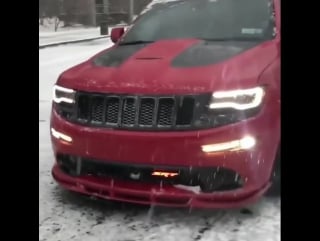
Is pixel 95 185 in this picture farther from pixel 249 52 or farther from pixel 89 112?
pixel 249 52

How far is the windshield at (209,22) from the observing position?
3.92m

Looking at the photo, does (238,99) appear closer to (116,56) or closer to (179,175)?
(179,175)

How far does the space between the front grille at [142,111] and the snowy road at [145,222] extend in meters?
0.71

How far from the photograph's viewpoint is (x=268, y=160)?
3076 millimetres

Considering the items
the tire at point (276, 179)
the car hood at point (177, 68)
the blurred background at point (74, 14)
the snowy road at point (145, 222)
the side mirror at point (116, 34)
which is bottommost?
the snowy road at point (145, 222)

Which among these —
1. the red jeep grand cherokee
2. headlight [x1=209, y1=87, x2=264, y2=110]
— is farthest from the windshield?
headlight [x1=209, y1=87, x2=264, y2=110]

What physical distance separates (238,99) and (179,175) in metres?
0.61

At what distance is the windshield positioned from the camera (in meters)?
3.92

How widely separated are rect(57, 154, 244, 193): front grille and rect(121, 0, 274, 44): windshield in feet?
4.36

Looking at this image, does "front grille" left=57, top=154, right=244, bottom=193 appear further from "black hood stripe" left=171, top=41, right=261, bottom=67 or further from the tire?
"black hood stripe" left=171, top=41, right=261, bottom=67

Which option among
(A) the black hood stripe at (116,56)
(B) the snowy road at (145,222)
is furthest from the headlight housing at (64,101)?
(B) the snowy road at (145,222)

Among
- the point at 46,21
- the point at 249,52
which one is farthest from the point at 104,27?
the point at 249,52

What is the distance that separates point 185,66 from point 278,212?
1238 millimetres

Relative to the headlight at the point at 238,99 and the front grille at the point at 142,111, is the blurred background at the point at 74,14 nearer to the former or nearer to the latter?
the front grille at the point at 142,111
